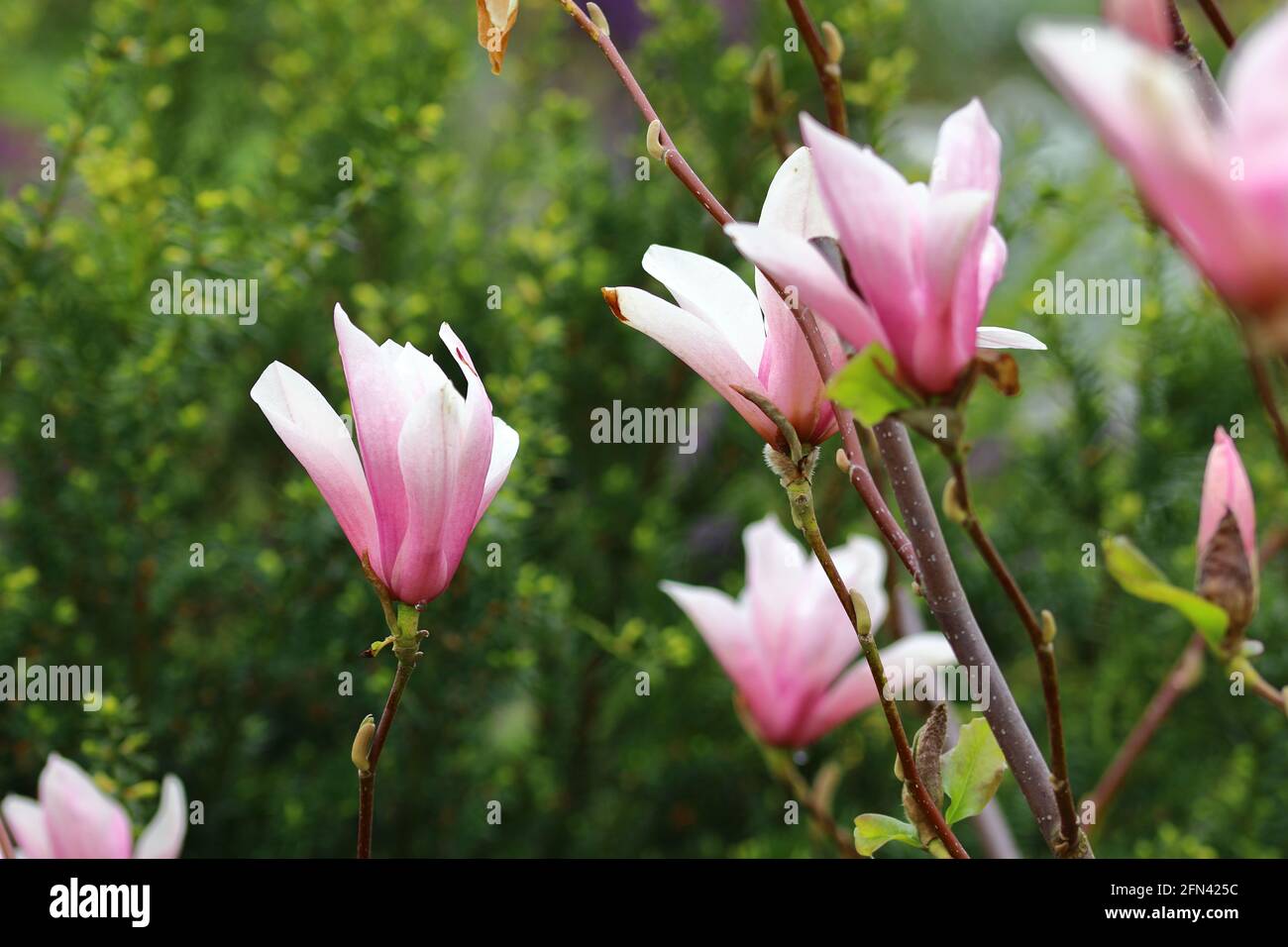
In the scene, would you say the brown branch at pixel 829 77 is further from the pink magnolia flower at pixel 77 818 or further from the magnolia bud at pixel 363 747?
the pink magnolia flower at pixel 77 818

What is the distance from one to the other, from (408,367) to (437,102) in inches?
23.9

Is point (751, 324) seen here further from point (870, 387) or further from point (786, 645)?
point (786, 645)

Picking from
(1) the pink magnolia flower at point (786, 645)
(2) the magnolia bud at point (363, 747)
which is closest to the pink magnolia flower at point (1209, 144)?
(2) the magnolia bud at point (363, 747)

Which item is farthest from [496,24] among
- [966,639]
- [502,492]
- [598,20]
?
[502,492]

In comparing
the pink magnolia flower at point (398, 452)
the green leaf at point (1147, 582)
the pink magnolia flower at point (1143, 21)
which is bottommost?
the green leaf at point (1147, 582)

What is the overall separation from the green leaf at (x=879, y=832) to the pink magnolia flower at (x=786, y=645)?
0.64 feet

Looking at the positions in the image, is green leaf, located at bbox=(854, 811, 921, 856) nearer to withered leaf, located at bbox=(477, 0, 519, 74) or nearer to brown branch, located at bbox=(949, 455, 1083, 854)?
brown branch, located at bbox=(949, 455, 1083, 854)

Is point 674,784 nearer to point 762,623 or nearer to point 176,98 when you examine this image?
point 762,623

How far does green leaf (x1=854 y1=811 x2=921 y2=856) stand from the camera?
33 cm

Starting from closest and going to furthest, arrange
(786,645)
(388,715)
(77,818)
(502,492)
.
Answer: (388,715), (77,818), (786,645), (502,492)

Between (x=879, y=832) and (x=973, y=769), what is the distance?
0.04m

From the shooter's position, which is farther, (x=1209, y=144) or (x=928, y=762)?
(x=928, y=762)

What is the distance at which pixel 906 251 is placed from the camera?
27 centimetres

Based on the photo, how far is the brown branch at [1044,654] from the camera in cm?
28
